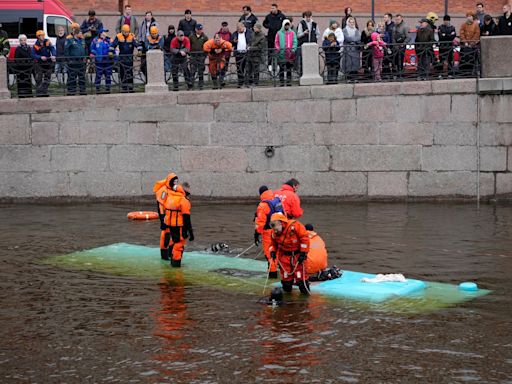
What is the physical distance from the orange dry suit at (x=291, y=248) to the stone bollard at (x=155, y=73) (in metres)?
8.71

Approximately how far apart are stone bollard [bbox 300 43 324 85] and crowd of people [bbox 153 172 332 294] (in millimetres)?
6041

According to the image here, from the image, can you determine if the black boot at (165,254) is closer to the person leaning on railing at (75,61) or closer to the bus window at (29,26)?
the person leaning on railing at (75,61)

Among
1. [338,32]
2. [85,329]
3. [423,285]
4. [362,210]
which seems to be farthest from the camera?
[338,32]

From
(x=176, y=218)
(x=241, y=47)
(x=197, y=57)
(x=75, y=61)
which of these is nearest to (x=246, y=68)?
(x=241, y=47)

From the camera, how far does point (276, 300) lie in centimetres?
1301

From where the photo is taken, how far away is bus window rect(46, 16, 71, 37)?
88.1 ft

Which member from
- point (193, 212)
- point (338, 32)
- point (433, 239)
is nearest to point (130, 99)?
point (193, 212)

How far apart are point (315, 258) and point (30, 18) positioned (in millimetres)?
14685

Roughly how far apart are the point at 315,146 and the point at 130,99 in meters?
3.79

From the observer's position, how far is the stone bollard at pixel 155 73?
843 inches

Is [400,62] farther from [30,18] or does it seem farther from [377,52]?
[30,18]

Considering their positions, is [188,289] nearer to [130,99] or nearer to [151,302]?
[151,302]

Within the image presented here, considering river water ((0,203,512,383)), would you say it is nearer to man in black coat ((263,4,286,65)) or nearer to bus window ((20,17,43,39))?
man in black coat ((263,4,286,65))

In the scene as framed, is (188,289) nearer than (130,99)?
Yes
